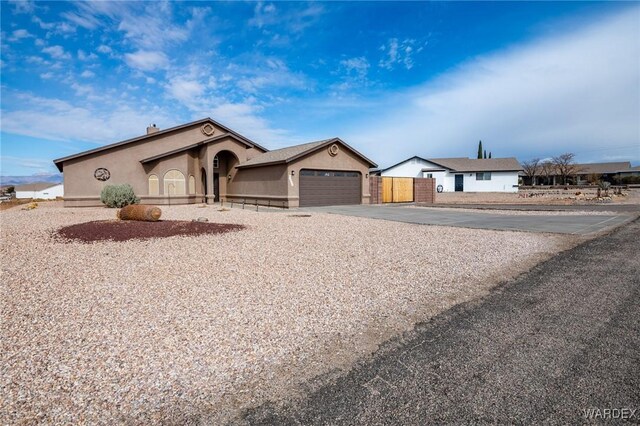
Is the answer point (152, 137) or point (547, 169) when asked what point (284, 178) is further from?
point (547, 169)

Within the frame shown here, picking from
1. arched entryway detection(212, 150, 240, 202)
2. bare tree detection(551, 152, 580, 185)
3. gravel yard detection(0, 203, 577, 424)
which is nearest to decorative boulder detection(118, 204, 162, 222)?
gravel yard detection(0, 203, 577, 424)

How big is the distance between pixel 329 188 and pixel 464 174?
107 ft

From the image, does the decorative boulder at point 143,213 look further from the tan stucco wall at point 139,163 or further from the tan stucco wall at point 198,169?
the tan stucco wall at point 139,163

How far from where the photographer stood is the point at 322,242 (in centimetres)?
981

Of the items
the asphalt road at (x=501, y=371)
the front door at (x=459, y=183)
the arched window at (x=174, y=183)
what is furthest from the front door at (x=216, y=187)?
the front door at (x=459, y=183)

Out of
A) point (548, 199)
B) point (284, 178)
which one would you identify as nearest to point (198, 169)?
point (284, 178)

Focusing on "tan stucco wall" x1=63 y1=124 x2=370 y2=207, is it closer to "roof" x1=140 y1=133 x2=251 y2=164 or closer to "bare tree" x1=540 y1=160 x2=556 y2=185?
"roof" x1=140 y1=133 x2=251 y2=164

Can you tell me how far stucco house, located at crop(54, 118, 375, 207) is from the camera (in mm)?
22672

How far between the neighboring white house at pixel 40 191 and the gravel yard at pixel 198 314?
3306 inches

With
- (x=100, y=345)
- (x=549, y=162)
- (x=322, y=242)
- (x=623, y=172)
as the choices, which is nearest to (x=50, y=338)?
(x=100, y=345)

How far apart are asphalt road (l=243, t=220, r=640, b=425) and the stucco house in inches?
719

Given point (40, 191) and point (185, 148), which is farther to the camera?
point (40, 191)

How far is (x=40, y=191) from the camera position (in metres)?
74.9

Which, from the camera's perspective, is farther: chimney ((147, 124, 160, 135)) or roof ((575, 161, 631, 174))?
roof ((575, 161, 631, 174))
